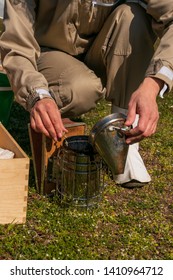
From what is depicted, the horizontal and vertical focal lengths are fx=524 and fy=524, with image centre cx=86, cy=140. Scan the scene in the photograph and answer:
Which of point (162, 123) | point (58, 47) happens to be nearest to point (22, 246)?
point (58, 47)

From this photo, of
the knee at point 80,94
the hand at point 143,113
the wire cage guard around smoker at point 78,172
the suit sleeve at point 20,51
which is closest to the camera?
the hand at point 143,113

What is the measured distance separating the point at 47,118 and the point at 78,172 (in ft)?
1.40

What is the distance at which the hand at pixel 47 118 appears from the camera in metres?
2.37

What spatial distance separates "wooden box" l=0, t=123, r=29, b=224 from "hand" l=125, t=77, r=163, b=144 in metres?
0.52

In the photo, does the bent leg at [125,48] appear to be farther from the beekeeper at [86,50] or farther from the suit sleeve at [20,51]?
the suit sleeve at [20,51]

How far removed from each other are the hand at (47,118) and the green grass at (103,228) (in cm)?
47

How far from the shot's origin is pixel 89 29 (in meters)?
2.99

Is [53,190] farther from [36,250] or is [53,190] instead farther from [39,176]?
[36,250]

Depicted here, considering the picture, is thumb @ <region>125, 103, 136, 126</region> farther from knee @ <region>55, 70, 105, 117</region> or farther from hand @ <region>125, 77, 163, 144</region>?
knee @ <region>55, 70, 105, 117</region>

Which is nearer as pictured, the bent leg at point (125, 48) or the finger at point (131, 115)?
the finger at point (131, 115)

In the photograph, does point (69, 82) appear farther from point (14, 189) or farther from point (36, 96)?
point (14, 189)

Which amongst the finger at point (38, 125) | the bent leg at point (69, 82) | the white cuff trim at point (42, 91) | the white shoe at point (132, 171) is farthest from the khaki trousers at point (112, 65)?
the finger at point (38, 125)

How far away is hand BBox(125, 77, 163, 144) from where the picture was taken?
232 cm

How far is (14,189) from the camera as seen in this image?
247cm
